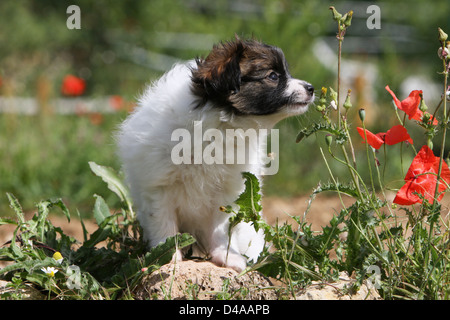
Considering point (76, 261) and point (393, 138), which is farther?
point (76, 261)

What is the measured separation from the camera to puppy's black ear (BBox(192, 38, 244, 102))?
3.27 metres

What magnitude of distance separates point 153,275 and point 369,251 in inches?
43.8

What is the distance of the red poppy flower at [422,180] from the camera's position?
2632mm

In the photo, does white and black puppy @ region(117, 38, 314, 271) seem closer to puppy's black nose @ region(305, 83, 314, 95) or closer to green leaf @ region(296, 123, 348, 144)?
puppy's black nose @ region(305, 83, 314, 95)

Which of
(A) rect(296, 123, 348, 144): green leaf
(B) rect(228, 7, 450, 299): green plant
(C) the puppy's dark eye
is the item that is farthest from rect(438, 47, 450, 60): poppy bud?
(C) the puppy's dark eye

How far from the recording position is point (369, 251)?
9.54ft

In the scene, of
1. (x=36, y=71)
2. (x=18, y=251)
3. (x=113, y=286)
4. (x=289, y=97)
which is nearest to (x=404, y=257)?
(x=289, y=97)

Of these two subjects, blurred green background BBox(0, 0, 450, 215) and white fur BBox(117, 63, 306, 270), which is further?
blurred green background BBox(0, 0, 450, 215)

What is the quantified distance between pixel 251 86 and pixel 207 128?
35 centimetres

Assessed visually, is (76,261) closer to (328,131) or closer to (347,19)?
(328,131)

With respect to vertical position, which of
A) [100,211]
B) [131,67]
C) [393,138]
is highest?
[131,67]

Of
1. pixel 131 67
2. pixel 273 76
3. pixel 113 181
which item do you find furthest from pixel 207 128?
pixel 131 67

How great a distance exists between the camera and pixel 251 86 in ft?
10.9

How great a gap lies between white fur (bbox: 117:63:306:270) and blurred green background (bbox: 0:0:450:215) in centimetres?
72
